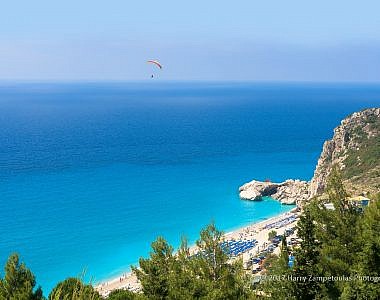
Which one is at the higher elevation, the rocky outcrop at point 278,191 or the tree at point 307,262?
the rocky outcrop at point 278,191

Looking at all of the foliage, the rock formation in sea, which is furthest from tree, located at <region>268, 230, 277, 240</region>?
the foliage

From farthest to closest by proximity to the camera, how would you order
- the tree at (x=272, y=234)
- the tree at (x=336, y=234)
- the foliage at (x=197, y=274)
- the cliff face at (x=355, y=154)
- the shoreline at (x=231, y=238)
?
the cliff face at (x=355, y=154) < the tree at (x=272, y=234) < the shoreline at (x=231, y=238) < the tree at (x=336, y=234) < the foliage at (x=197, y=274)

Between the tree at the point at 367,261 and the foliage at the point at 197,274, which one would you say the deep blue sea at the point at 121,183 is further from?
the tree at the point at 367,261

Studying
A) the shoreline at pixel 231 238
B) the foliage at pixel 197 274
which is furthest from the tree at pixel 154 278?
the shoreline at pixel 231 238

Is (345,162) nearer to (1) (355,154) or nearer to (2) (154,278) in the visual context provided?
(1) (355,154)

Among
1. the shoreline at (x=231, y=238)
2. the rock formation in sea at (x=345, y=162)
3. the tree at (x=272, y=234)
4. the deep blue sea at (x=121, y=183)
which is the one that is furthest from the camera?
the rock formation in sea at (x=345, y=162)

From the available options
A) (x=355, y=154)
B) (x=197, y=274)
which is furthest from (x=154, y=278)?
(x=355, y=154)
